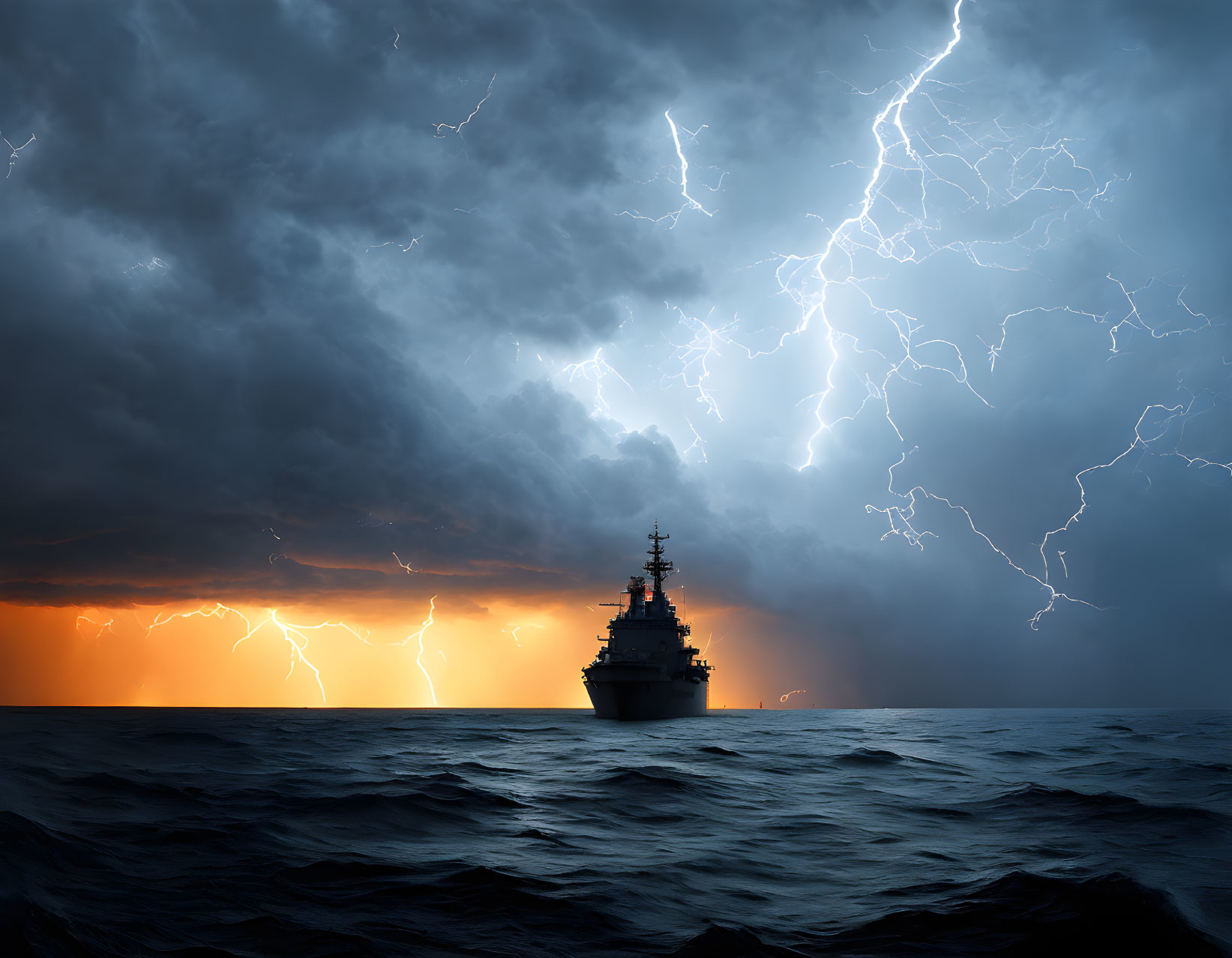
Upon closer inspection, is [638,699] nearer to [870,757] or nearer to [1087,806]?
[870,757]

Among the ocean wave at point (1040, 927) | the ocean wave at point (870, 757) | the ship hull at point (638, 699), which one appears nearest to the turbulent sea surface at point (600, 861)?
the ocean wave at point (1040, 927)

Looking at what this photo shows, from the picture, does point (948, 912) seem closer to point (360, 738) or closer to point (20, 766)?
point (20, 766)

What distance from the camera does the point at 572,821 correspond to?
1491 cm

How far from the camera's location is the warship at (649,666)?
69.1m

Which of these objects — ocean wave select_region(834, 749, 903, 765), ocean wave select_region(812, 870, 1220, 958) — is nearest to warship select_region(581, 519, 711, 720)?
ocean wave select_region(834, 749, 903, 765)

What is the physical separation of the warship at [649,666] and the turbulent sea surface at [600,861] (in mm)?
46401

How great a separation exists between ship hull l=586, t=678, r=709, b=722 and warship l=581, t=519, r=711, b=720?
0.07 metres

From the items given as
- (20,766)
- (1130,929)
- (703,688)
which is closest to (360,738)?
(20,766)

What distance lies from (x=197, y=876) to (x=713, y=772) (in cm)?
1763

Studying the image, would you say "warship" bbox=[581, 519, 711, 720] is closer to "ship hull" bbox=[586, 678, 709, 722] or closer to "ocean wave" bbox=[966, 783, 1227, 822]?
"ship hull" bbox=[586, 678, 709, 722]

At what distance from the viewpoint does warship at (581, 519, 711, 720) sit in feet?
227

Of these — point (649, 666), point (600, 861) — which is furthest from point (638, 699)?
point (600, 861)

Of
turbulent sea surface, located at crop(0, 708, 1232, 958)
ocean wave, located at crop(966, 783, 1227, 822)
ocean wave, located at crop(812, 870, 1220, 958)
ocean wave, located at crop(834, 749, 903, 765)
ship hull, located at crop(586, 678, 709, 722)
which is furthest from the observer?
ship hull, located at crop(586, 678, 709, 722)

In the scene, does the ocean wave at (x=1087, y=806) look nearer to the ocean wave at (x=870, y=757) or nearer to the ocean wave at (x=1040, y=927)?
the ocean wave at (x=1040, y=927)
